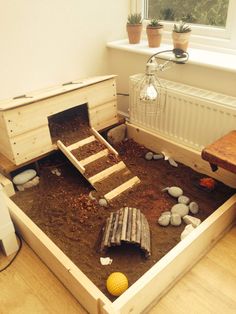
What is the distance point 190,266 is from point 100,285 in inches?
16.7

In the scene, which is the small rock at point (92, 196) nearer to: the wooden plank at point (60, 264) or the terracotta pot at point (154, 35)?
the wooden plank at point (60, 264)

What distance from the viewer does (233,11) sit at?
1.77 metres

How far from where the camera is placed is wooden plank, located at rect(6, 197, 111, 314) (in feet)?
3.78

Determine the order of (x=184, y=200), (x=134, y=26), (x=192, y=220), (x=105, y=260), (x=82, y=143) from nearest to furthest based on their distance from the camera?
(x=105, y=260)
(x=192, y=220)
(x=184, y=200)
(x=82, y=143)
(x=134, y=26)

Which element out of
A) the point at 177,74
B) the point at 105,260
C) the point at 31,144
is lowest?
the point at 105,260

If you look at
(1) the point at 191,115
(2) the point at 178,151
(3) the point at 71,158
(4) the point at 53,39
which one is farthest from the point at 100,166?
(4) the point at 53,39

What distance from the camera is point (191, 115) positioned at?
1.86 metres

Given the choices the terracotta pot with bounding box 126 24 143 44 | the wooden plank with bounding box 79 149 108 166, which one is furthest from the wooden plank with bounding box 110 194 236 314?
the terracotta pot with bounding box 126 24 143 44

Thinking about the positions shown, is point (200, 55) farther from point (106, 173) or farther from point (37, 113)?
point (37, 113)

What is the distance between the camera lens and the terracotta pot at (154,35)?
2.03 metres

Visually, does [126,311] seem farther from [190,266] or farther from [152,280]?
[190,266]

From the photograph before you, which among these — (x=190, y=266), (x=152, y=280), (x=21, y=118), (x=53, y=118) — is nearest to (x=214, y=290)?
(x=190, y=266)

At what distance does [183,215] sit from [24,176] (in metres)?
0.96

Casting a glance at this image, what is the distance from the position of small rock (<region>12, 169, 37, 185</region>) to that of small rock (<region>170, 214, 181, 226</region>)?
34.7 inches
